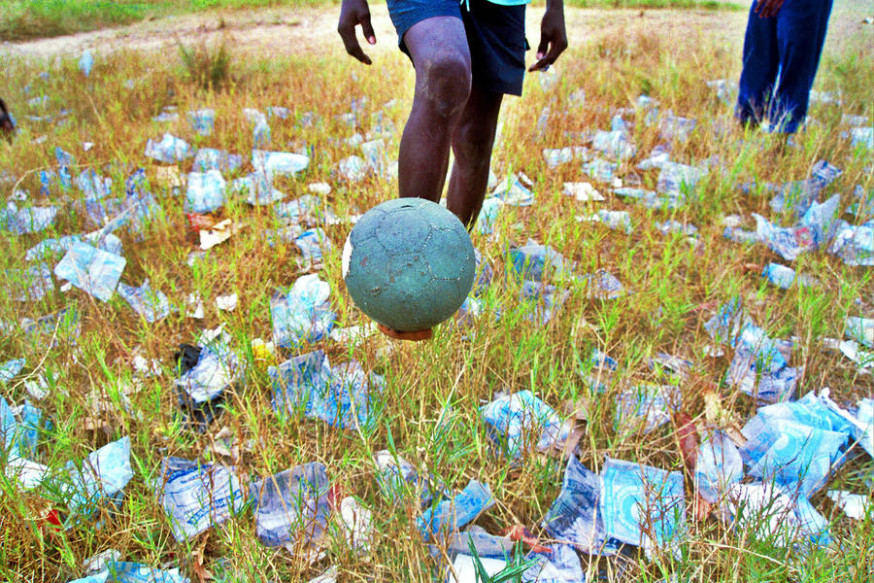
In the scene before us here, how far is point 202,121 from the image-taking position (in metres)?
3.61

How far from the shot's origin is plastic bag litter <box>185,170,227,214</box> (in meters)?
2.75

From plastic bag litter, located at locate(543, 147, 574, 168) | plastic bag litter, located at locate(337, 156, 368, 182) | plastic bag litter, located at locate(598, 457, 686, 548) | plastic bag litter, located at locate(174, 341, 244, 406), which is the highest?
plastic bag litter, located at locate(337, 156, 368, 182)

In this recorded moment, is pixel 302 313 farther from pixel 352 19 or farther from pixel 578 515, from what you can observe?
pixel 578 515

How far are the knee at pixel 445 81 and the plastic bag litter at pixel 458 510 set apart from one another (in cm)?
86

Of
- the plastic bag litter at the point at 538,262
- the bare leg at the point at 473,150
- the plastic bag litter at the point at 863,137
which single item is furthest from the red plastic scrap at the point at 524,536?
the plastic bag litter at the point at 863,137

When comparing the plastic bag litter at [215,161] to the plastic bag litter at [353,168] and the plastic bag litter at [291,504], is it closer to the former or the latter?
the plastic bag litter at [353,168]

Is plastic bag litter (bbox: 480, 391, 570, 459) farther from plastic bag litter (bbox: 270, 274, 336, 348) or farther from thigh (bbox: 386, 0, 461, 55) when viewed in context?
thigh (bbox: 386, 0, 461, 55)

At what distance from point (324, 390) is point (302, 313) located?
16.5 inches

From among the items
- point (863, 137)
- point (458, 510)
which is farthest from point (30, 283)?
point (863, 137)

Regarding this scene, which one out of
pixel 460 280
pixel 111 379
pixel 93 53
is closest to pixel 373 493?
pixel 460 280

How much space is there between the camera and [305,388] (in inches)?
64.4

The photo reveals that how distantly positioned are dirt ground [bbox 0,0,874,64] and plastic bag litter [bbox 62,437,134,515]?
4220 mm

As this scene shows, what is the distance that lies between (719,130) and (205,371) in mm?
2784

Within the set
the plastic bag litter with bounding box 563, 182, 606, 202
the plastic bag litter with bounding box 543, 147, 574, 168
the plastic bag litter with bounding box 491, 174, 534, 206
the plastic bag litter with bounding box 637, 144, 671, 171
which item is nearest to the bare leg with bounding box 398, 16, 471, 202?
the plastic bag litter with bounding box 491, 174, 534, 206
